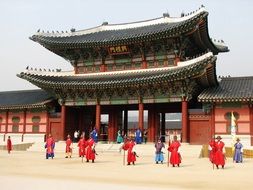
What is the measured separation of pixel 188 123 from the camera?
1060 inches

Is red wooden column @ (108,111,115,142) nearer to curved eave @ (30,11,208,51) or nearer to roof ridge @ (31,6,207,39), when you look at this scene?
curved eave @ (30,11,208,51)

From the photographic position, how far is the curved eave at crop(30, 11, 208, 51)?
26.4 metres

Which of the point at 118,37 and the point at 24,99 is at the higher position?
the point at 118,37

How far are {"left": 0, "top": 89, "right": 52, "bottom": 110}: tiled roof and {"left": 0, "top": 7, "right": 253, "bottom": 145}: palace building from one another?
0.40 feet

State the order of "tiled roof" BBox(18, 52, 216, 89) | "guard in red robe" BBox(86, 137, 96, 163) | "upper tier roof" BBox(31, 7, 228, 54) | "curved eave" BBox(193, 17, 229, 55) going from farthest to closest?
1. "curved eave" BBox(193, 17, 229, 55)
2. "upper tier roof" BBox(31, 7, 228, 54)
3. "tiled roof" BBox(18, 52, 216, 89)
4. "guard in red robe" BBox(86, 137, 96, 163)

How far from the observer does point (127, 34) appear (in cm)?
3102

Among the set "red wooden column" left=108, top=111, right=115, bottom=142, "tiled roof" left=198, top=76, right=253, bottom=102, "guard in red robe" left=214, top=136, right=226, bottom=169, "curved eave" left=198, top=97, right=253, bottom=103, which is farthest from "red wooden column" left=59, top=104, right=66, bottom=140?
"guard in red robe" left=214, top=136, right=226, bottom=169

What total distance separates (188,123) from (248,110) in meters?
4.32

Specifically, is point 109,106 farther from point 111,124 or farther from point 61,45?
point 61,45

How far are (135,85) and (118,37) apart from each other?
196 inches

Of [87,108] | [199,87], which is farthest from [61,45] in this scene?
[199,87]

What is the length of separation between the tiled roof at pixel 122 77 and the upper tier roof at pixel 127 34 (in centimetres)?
252

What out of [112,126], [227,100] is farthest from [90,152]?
[112,126]

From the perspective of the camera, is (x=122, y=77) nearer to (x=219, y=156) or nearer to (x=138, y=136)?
(x=138, y=136)
